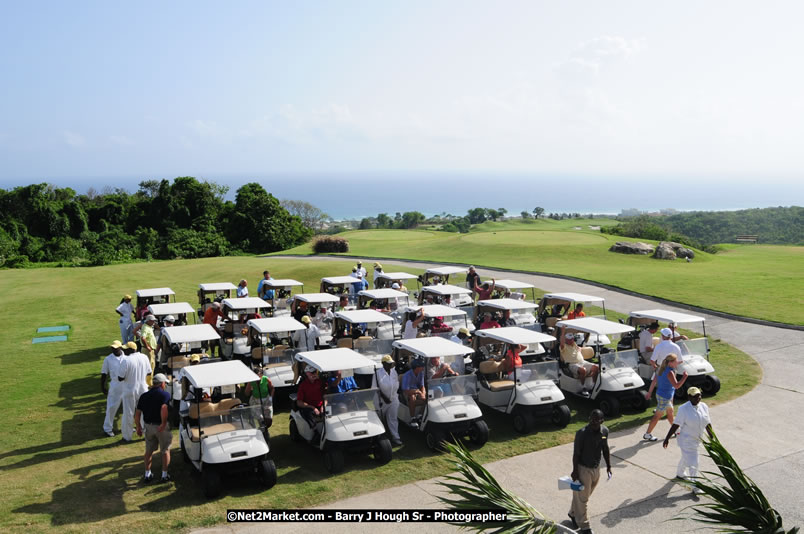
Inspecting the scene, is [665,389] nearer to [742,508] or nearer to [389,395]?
[389,395]

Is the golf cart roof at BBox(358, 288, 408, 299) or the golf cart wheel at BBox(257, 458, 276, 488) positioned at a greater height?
the golf cart roof at BBox(358, 288, 408, 299)

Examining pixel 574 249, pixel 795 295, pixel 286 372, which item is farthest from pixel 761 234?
pixel 286 372

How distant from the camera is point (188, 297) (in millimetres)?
26047

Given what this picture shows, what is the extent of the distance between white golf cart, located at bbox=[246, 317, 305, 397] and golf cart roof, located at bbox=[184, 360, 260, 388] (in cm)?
236

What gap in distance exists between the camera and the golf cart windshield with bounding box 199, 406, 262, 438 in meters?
9.08

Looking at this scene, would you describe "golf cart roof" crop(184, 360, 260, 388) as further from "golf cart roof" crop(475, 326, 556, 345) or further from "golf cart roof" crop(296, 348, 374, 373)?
"golf cart roof" crop(475, 326, 556, 345)

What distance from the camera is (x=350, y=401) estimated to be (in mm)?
9930

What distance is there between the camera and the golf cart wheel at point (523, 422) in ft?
35.9

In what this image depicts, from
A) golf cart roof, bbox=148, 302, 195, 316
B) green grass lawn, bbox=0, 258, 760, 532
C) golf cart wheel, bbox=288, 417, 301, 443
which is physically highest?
golf cart roof, bbox=148, 302, 195, 316

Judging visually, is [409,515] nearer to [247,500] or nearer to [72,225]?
[247,500]

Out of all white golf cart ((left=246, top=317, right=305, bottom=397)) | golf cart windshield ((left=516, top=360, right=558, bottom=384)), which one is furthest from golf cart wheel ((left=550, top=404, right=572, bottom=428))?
white golf cart ((left=246, top=317, right=305, bottom=397))

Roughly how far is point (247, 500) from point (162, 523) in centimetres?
115

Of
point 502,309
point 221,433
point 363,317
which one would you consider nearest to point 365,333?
point 363,317

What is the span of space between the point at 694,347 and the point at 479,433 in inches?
242
